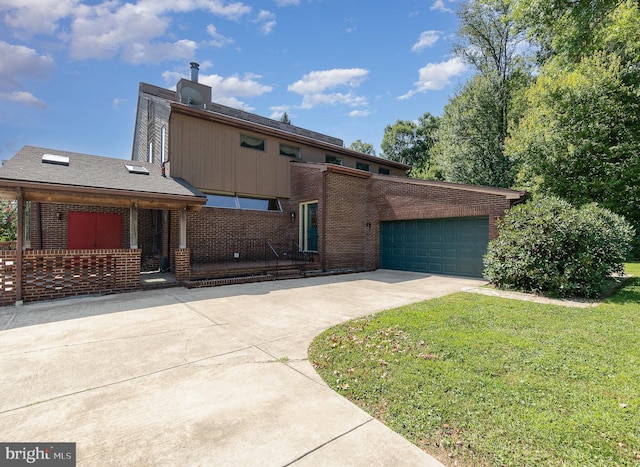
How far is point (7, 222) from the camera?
17047mm

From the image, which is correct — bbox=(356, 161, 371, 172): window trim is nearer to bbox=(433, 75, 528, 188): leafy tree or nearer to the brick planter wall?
bbox=(433, 75, 528, 188): leafy tree

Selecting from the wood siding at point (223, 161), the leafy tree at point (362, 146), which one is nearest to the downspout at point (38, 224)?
the wood siding at point (223, 161)

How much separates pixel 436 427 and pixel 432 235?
400 inches

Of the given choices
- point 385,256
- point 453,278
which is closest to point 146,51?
point 385,256

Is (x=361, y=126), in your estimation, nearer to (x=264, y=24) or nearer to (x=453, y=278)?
(x=264, y=24)

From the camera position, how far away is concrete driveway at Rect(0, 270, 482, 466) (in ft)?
7.00

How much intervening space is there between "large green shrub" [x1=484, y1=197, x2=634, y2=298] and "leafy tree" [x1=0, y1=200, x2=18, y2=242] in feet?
75.2

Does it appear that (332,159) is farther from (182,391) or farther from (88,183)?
(182,391)

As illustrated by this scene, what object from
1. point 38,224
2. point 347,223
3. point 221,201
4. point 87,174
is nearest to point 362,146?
point 347,223

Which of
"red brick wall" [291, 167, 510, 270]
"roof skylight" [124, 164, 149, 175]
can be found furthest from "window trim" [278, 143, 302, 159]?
"roof skylight" [124, 164, 149, 175]

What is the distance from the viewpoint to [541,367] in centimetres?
327

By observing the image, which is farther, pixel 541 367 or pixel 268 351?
pixel 268 351

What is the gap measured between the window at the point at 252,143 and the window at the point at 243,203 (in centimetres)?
219

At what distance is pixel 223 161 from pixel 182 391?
10.3m
